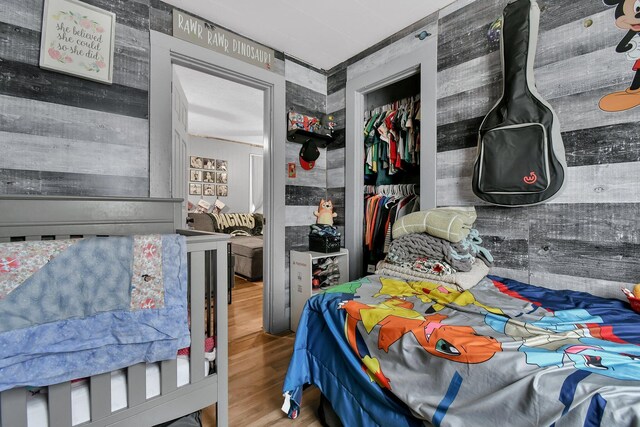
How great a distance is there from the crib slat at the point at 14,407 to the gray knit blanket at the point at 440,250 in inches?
60.5

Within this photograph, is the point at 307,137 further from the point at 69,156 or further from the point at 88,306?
the point at 88,306

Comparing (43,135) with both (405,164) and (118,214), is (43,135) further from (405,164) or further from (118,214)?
(405,164)

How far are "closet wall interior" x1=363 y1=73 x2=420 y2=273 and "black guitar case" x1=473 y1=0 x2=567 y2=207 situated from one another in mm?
698

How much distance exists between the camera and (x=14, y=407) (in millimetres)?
800

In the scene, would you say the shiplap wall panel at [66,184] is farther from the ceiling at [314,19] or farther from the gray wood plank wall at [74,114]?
the ceiling at [314,19]

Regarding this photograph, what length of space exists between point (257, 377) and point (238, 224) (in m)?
3.79

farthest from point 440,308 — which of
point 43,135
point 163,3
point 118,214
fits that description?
point 163,3

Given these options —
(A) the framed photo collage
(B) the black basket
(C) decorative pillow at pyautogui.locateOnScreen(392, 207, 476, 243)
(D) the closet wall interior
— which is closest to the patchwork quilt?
(C) decorative pillow at pyautogui.locateOnScreen(392, 207, 476, 243)

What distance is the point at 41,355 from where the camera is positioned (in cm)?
81

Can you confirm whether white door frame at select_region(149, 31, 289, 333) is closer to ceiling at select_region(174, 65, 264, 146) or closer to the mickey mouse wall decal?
ceiling at select_region(174, 65, 264, 146)

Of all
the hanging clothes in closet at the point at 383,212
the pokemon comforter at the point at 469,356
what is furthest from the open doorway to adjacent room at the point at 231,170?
the pokemon comforter at the point at 469,356

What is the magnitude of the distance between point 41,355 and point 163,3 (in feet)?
6.74

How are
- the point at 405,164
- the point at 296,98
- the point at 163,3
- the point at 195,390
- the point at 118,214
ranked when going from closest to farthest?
the point at 195,390 < the point at 118,214 < the point at 163,3 < the point at 405,164 < the point at 296,98

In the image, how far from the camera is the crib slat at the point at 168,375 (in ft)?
3.35
